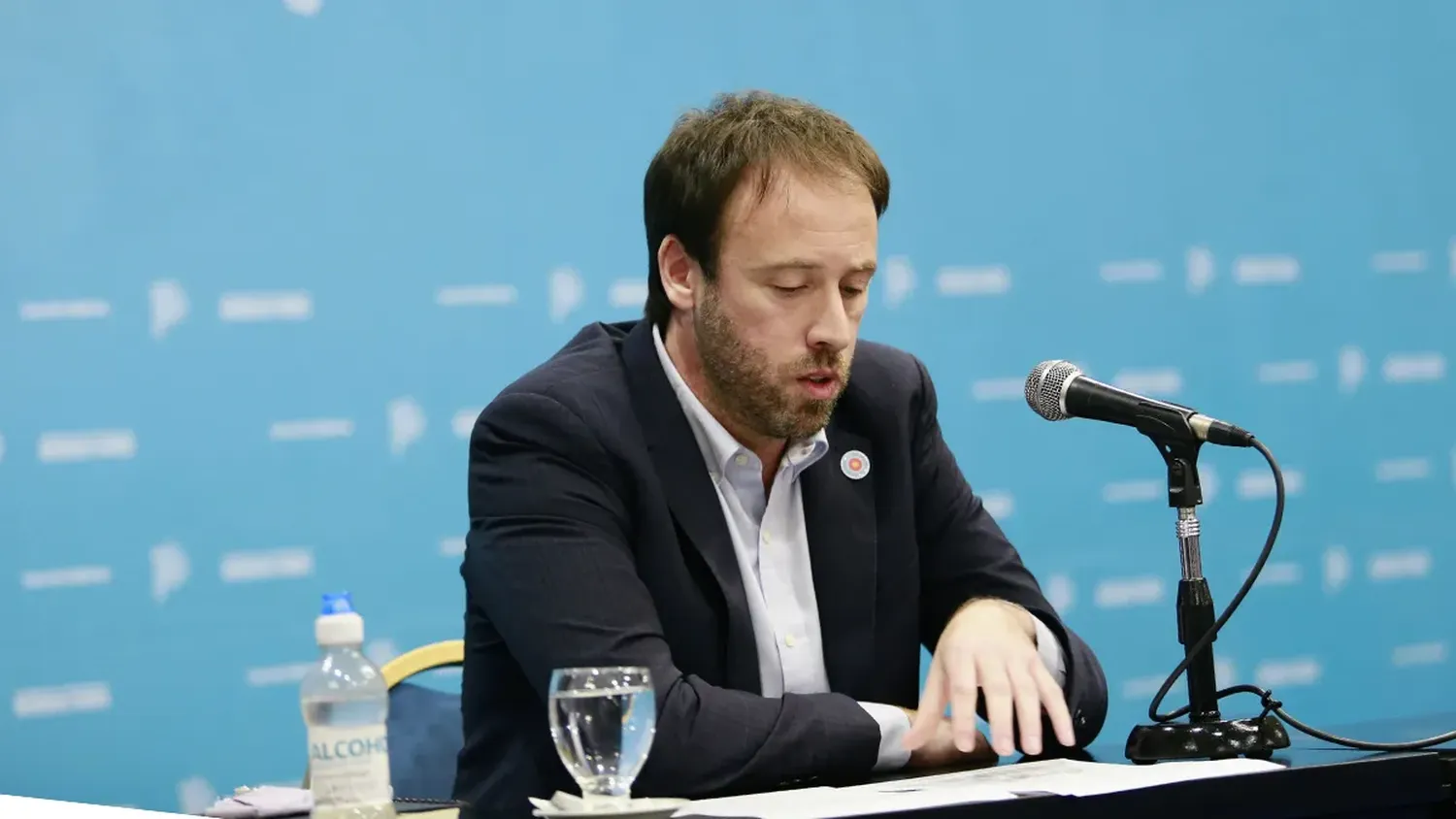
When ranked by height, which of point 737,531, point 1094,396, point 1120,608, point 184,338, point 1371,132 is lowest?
point 1120,608

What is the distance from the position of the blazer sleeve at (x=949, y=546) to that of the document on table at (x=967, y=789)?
1.81 feet

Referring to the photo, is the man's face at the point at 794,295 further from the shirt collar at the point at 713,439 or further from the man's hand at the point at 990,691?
the man's hand at the point at 990,691

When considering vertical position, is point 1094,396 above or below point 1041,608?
above

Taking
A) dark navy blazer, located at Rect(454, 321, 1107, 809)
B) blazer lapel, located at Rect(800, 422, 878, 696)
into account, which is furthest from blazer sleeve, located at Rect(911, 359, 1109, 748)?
blazer lapel, located at Rect(800, 422, 878, 696)

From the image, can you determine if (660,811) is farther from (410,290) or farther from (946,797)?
(410,290)

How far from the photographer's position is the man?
6.15 ft

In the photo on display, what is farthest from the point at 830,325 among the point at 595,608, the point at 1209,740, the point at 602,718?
the point at 602,718

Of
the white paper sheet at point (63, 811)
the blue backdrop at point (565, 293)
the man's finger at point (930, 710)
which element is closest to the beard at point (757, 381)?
the man's finger at point (930, 710)

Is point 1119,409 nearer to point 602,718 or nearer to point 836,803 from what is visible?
point 836,803

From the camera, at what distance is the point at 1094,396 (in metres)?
1.92

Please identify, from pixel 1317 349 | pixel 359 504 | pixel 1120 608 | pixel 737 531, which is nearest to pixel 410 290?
pixel 359 504

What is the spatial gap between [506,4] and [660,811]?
2.02m

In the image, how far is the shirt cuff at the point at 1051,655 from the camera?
2.16 metres

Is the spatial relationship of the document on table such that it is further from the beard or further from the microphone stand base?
the beard
